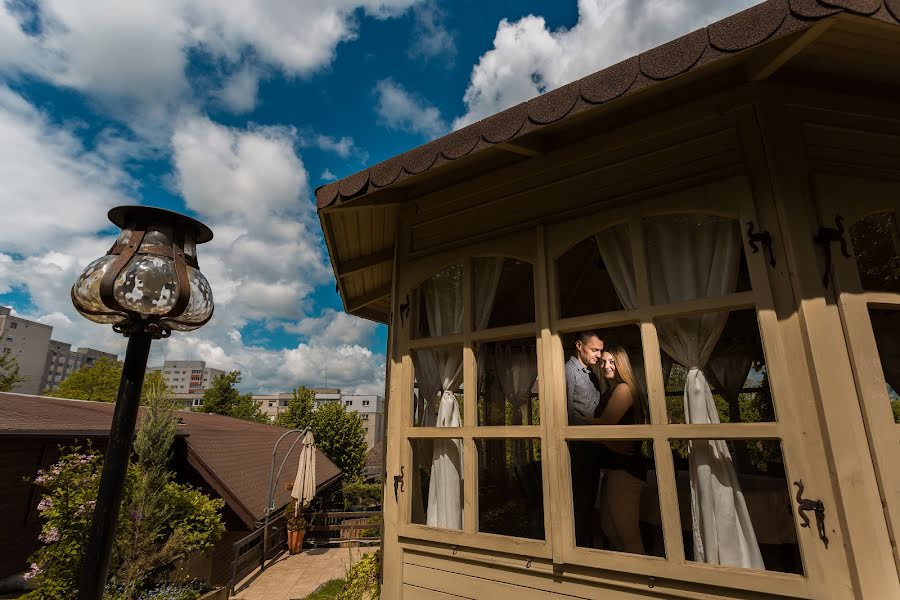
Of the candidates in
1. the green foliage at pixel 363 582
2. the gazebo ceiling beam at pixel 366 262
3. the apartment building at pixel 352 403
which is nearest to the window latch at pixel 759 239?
the gazebo ceiling beam at pixel 366 262

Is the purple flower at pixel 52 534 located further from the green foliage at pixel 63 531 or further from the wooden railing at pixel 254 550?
the wooden railing at pixel 254 550

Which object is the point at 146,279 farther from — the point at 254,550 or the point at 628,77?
the point at 254,550

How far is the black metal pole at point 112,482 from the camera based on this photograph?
1370 millimetres

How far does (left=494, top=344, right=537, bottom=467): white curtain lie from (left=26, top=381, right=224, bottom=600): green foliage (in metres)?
4.85

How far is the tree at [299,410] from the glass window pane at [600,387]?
23561 mm

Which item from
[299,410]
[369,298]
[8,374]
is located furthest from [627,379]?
[8,374]

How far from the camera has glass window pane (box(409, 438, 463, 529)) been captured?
238 cm

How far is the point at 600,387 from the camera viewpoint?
2590 millimetres

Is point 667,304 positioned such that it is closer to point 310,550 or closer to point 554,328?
point 554,328

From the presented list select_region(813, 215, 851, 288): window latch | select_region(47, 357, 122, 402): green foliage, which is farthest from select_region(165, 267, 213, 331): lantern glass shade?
select_region(47, 357, 122, 402): green foliage

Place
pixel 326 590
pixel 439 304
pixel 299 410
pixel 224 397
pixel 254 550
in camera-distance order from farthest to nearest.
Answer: pixel 224 397, pixel 299 410, pixel 254 550, pixel 326 590, pixel 439 304

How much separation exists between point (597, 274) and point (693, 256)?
5.26 feet

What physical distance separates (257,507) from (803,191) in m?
10.0

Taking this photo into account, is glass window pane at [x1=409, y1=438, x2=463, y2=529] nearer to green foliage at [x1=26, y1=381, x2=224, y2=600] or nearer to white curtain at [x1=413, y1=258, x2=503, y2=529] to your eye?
white curtain at [x1=413, y1=258, x2=503, y2=529]
